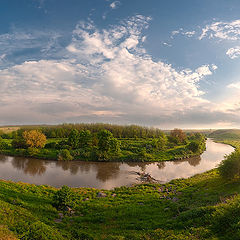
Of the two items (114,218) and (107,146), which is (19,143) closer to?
(107,146)

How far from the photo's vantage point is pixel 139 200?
21656mm

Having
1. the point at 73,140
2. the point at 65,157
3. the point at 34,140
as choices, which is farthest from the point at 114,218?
the point at 34,140

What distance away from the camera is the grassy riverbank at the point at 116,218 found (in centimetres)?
998

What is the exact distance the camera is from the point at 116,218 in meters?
16.1

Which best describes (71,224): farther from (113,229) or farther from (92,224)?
(113,229)

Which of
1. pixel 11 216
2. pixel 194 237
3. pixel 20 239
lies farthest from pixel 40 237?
pixel 194 237

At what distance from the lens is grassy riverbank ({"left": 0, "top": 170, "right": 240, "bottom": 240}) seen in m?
9.98

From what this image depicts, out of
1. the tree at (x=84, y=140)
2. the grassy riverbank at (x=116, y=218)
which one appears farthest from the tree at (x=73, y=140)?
the grassy riverbank at (x=116, y=218)

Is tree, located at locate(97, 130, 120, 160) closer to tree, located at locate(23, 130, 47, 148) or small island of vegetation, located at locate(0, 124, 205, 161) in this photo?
small island of vegetation, located at locate(0, 124, 205, 161)

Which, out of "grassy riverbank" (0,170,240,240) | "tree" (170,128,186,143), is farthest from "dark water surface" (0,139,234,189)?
"tree" (170,128,186,143)

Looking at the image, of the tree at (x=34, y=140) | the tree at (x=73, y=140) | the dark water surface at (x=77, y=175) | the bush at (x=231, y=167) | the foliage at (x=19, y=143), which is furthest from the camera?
the tree at (x=73, y=140)

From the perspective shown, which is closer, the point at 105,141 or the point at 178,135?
the point at 105,141

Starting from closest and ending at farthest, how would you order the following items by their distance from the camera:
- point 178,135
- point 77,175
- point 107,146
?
point 77,175 < point 107,146 < point 178,135

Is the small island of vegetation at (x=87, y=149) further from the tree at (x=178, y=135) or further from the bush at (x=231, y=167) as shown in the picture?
the bush at (x=231, y=167)
